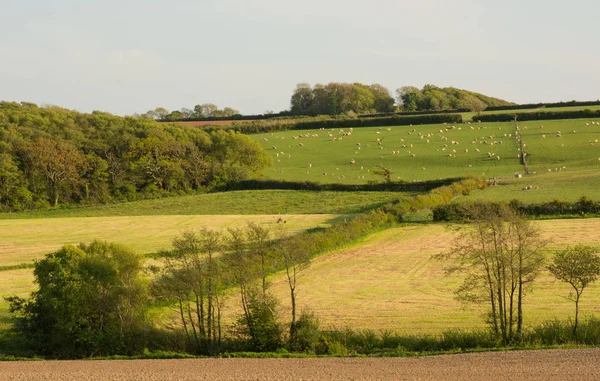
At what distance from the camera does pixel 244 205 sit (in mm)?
83688

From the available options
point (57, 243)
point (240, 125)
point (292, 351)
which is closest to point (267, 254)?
point (292, 351)

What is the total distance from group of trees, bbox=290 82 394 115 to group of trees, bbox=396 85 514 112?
488cm

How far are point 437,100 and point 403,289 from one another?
11744 centimetres

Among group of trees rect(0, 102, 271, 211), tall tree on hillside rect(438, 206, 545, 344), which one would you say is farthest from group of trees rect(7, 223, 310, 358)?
group of trees rect(0, 102, 271, 211)

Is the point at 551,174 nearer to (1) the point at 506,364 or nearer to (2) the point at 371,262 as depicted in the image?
(2) the point at 371,262

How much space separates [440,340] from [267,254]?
35.9 ft

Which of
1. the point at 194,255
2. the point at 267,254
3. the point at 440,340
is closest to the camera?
the point at 440,340

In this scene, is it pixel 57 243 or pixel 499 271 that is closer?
pixel 499 271

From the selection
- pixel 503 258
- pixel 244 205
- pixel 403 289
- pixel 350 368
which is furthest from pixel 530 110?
pixel 350 368

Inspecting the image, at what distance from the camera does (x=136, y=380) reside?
2402 centimetres

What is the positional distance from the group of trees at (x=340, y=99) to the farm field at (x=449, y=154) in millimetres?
29324

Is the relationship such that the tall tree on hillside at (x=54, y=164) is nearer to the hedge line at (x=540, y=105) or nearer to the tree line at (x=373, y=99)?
the tree line at (x=373, y=99)

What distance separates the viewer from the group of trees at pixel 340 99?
158m

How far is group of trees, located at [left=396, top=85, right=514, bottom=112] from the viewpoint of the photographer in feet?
495
